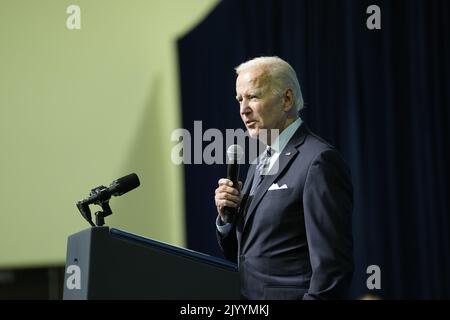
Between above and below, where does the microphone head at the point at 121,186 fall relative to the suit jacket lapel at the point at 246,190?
above

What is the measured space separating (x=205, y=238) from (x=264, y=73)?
2556 millimetres

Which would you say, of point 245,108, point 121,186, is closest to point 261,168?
point 245,108

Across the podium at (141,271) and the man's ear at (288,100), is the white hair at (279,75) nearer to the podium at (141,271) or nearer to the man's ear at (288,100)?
the man's ear at (288,100)

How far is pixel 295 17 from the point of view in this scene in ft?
12.8

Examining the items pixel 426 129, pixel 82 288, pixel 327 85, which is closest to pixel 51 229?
pixel 327 85

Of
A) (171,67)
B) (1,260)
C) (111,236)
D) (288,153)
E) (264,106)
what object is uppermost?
(171,67)

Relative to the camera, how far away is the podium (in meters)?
1.45

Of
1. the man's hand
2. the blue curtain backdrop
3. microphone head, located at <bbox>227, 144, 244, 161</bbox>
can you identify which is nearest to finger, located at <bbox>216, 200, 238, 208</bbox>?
the man's hand

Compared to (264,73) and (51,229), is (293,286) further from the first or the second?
(51,229)

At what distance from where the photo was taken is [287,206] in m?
1.86

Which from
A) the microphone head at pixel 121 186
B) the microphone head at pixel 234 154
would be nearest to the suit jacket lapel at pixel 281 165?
the microphone head at pixel 234 154

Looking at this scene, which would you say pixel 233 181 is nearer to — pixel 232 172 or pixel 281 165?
pixel 232 172

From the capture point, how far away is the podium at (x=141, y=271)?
1446 mm

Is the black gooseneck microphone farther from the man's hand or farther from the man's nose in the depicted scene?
the man's nose
